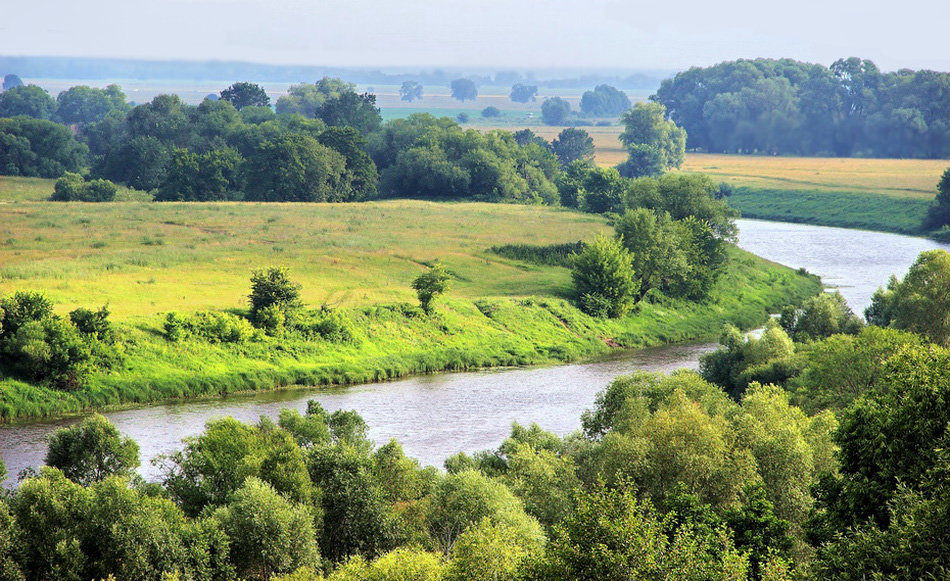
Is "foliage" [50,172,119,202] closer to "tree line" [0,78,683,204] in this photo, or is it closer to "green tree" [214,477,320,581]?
"tree line" [0,78,683,204]

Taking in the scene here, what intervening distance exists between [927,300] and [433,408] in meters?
26.9

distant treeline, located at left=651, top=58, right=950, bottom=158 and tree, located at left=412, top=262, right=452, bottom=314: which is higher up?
distant treeline, located at left=651, top=58, right=950, bottom=158

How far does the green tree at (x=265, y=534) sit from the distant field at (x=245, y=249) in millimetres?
34186

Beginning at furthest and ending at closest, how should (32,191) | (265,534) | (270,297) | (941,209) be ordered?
(32,191) < (941,209) < (270,297) < (265,534)

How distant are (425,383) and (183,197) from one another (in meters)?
72.8

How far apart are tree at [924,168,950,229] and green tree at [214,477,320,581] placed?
364 ft

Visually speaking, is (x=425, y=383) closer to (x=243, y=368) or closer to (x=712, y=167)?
(x=243, y=368)

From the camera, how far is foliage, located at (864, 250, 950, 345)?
185 ft

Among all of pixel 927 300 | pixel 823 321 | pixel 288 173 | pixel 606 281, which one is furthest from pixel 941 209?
pixel 288 173

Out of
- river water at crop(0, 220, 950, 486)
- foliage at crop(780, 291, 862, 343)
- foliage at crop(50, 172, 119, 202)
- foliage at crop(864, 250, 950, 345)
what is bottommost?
river water at crop(0, 220, 950, 486)

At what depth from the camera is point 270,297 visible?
220ft

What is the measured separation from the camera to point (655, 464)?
36031mm

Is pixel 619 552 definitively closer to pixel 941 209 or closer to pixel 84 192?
pixel 84 192

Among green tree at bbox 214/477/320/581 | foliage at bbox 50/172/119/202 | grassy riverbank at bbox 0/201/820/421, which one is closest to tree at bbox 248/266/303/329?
grassy riverbank at bbox 0/201/820/421
